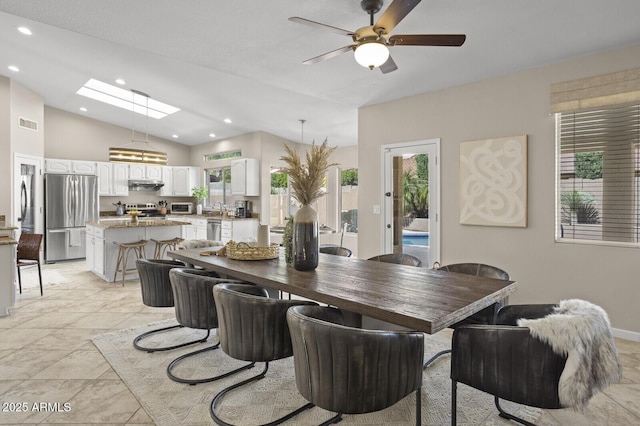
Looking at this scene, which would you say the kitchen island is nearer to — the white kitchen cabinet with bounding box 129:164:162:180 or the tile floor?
the tile floor

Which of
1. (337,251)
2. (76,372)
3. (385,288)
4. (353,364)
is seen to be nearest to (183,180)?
(337,251)

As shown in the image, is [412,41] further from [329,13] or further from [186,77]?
[186,77]

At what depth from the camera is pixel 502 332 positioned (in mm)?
1684

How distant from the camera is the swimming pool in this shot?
4.73m

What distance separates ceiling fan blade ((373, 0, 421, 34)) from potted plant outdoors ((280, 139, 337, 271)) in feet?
2.66

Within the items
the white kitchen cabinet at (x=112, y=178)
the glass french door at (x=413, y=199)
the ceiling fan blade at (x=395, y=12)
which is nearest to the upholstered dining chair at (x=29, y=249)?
the white kitchen cabinet at (x=112, y=178)

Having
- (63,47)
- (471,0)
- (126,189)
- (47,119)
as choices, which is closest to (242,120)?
(63,47)

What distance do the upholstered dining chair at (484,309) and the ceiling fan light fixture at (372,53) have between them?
1.62 meters

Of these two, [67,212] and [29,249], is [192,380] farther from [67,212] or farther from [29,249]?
[67,212]

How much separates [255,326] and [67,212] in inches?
276

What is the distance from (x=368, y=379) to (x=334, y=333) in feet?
0.80

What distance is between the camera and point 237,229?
7.63 metres

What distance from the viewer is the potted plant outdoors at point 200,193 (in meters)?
9.26

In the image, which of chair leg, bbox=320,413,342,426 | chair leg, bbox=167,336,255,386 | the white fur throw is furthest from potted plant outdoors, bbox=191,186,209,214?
the white fur throw
